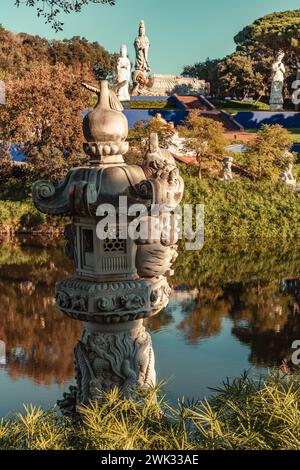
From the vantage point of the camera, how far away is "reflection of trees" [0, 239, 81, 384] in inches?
371

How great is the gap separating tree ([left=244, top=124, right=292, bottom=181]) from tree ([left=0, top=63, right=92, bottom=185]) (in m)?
6.02

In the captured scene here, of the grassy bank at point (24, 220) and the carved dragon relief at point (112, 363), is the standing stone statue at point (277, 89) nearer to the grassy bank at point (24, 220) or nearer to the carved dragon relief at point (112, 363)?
the grassy bank at point (24, 220)

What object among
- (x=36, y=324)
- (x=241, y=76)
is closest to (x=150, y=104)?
(x=241, y=76)

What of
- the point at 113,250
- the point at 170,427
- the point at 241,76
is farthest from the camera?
the point at 241,76

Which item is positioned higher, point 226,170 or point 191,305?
point 226,170

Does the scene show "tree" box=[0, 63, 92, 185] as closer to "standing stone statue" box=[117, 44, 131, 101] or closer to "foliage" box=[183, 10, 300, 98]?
"standing stone statue" box=[117, 44, 131, 101]

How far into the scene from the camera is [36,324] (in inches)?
457

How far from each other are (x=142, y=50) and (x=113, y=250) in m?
35.1

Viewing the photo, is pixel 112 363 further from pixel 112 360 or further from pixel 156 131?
pixel 156 131

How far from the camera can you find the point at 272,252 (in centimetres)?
1814

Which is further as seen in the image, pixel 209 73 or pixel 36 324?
pixel 209 73

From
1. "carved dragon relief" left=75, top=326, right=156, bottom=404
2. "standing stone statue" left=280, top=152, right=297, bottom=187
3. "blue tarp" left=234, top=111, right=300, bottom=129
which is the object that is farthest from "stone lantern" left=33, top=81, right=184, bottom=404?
"blue tarp" left=234, top=111, right=300, bottom=129

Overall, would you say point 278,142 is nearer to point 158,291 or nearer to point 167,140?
point 167,140

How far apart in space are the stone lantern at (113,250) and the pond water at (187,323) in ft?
6.22
